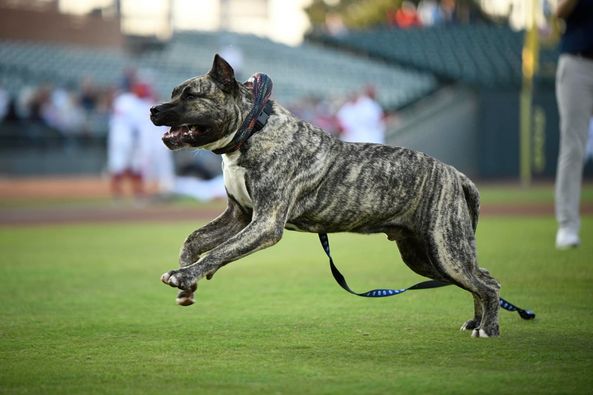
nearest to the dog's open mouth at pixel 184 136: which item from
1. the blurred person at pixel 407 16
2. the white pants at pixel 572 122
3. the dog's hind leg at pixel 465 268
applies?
the dog's hind leg at pixel 465 268

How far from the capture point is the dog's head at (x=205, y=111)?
20.6ft

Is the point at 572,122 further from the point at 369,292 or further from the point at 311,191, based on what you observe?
the point at 311,191

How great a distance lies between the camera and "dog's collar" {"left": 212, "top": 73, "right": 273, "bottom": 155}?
6.31 m

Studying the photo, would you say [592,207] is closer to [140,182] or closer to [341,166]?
[140,182]

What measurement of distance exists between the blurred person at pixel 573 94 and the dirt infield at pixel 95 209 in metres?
6.66

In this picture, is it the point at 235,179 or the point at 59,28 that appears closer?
the point at 235,179

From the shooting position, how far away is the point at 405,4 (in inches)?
1907

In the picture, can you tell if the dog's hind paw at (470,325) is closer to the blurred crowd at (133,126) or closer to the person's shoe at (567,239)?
the person's shoe at (567,239)

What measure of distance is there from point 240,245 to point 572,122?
568 centimetres

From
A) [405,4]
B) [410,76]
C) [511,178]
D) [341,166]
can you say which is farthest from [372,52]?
[341,166]

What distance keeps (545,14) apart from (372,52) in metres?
12.9

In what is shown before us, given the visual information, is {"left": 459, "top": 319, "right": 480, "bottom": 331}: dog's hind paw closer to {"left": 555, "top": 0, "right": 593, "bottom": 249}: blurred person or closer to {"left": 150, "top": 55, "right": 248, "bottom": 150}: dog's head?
Result: {"left": 150, "top": 55, "right": 248, "bottom": 150}: dog's head

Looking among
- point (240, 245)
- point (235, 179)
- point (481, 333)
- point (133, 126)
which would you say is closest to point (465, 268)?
point (481, 333)

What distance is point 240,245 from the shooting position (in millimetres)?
6191
